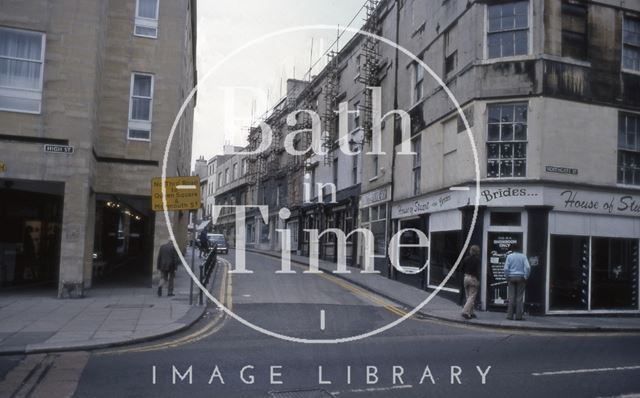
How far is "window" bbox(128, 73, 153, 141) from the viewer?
18.9 m

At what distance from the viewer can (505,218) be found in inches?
627

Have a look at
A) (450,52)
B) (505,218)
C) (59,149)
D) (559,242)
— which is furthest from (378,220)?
(59,149)

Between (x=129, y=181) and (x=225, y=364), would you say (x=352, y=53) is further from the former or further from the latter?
(x=225, y=364)

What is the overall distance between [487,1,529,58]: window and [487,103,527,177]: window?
1.66 meters

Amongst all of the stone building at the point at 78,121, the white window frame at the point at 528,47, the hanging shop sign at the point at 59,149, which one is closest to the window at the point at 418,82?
the white window frame at the point at 528,47

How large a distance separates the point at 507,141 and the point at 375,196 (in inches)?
386

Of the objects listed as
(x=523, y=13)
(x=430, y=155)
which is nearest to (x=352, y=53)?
(x=430, y=155)

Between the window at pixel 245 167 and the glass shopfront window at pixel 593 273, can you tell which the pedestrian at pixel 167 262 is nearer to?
the glass shopfront window at pixel 593 273

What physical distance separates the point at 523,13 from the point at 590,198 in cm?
573

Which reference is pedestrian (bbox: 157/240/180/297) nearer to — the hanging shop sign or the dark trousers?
the hanging shop sign

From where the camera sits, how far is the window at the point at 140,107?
61.9 feet

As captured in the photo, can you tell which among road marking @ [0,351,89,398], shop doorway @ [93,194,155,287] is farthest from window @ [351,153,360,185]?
road marking @ [0,351,89,398]

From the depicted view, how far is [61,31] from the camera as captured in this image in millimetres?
16000

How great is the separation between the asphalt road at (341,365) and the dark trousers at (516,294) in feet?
6.05
